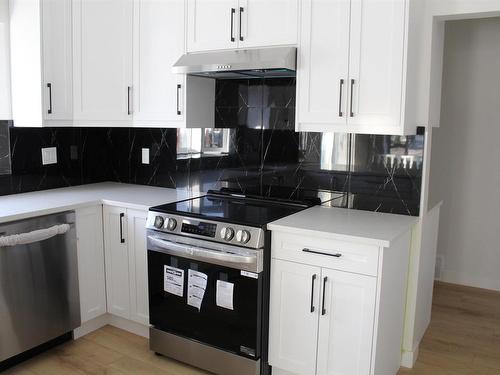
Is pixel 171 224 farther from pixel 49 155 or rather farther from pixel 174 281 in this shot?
pixel 49 155

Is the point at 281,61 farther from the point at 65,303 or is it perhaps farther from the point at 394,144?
the point at 65,303

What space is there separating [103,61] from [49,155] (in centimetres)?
83

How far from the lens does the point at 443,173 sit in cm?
422

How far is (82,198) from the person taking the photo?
125 inches

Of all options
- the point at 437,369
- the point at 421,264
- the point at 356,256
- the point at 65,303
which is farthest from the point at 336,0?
the point at 65,303

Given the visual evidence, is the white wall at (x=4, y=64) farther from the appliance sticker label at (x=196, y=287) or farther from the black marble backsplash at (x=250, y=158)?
the appliance sticker label at (x=196, y=287)

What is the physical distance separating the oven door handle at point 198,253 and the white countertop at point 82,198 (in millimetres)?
320

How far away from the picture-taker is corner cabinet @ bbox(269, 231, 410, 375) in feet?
7.54

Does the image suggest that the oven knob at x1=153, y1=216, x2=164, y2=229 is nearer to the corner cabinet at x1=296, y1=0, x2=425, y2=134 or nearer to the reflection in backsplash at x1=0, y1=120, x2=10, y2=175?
the corner cabinet at x1=296, y1=0, x2=425, y2=134

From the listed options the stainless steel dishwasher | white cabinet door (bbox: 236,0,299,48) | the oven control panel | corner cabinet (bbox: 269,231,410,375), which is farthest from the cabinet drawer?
the stainless steel dishwasher

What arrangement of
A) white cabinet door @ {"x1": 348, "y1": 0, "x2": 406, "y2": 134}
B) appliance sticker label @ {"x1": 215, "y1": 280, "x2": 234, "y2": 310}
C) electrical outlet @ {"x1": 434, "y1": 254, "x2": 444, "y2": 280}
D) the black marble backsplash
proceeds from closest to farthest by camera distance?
white cabinet door @ {"x1": 348, "y1": 0, "x2": 406, "y2": 134} < appliance sticker label @ {"x1": 215, "y1": 280, "x2": 234, "y2": 310} < the black marble backsplash < electrical outlet @ {"x1": 434, "y1": 254, "x2": 444, "y2": 280}

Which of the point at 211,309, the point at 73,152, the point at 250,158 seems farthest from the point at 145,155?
the point at 211,309

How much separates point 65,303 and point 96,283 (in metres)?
0.25

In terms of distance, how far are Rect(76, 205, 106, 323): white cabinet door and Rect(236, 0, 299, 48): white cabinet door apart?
4.80ft
